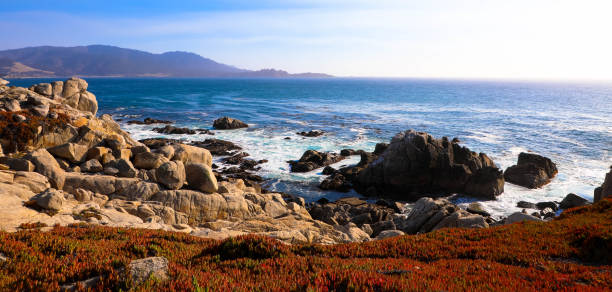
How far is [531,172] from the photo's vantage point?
37.3 meters

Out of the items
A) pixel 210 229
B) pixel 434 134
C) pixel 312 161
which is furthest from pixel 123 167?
pixel 434 134

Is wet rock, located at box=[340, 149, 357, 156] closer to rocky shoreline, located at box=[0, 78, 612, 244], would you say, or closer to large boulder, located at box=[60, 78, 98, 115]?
rocky shoreline, located at box=[0, 78, 612, 244]

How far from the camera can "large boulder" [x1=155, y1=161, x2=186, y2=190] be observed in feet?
64.3

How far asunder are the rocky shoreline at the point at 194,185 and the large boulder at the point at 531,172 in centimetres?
11

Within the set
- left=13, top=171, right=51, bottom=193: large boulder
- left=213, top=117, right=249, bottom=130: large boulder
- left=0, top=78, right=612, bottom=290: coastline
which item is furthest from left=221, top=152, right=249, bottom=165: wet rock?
left=13, top=171, right=51, bottom=193: large boulder

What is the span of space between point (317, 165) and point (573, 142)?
1695 inches

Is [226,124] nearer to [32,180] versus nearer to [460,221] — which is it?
[32,180]

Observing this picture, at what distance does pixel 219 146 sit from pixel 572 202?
1645 inches

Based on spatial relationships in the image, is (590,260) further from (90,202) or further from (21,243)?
(90,202)

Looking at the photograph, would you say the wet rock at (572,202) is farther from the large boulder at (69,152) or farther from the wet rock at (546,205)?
the large boulder at (69,152)

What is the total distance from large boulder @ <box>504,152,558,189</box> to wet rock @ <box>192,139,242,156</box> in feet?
115

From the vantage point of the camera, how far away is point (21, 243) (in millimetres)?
8555

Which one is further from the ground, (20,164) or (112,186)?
(20,164)

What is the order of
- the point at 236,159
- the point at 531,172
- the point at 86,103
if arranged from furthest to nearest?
the point at 236,159 < the point at 531,172 < the point at 86,103
